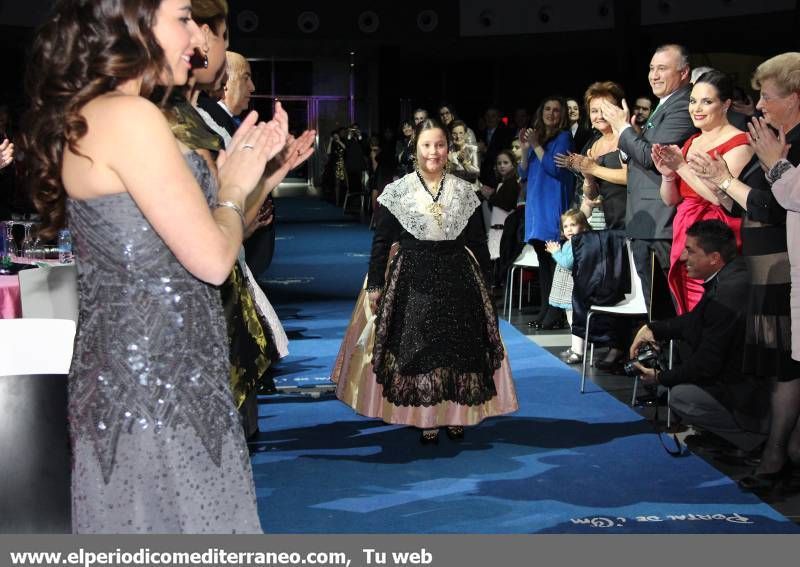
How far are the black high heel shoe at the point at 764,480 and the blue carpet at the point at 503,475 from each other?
Result: 5 centimetres

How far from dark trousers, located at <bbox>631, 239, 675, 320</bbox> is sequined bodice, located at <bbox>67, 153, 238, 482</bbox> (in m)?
3.93

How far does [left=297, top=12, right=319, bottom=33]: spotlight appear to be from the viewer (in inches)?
851

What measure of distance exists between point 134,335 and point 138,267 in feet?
0.40

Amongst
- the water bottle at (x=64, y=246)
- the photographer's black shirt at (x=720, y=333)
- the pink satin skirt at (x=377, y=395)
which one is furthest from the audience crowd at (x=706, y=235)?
the pink satin skirt at (x=377, y=395)

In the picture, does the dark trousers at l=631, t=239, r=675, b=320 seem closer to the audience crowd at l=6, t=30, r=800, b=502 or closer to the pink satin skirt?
the audience crowd at l=6, t=30, r=800, b=502

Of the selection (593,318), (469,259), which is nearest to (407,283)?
(469,259)

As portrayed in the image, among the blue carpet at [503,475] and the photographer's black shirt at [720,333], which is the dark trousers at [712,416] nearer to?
the photographer's black shirt at [720,333]

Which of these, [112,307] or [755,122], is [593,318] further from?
[112,307]

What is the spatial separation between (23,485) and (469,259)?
2728mm

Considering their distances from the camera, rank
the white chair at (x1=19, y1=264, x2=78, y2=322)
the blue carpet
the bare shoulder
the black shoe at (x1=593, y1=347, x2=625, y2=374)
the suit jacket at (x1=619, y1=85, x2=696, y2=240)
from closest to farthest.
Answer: the bare shoulder < the blue carpet < the white chair at (x1=19, y1=264, x2=78, y2=322) < the suit jacket at (x1=619, y1=85, x2=696, y2=240) < the black shoe at (x1=593, y1=347, x2=625, y2=374)

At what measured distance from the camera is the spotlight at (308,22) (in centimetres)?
2161

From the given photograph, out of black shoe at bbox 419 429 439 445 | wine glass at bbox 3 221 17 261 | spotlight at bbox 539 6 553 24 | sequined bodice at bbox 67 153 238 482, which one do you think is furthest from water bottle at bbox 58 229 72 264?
spotlight at bbox 539 6 553 24

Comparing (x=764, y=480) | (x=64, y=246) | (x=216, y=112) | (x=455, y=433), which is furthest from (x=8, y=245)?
(x=764, y=480)

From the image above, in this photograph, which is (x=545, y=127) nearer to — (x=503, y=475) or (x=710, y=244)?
(x=710, y=244)
